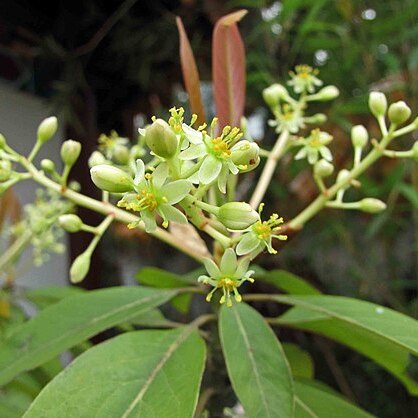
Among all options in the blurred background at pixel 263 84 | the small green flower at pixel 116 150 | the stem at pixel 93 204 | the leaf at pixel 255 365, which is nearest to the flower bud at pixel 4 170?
the stem at pixel 93 204

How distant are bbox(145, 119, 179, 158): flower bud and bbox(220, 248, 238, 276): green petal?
0.29ft

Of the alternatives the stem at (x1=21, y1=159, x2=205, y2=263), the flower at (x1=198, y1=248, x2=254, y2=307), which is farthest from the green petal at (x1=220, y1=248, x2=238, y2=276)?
the stem at (x1=21, y1=159, x2=205, y2=263)

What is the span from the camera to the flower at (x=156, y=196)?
0.41m

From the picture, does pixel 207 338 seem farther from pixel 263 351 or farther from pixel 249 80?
pixel 249 80

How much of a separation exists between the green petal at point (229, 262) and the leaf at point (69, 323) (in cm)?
18

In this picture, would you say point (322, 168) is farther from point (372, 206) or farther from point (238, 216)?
point (238, 216)

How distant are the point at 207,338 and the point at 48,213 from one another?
1.04ft

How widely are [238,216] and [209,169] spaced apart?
39 millimetres

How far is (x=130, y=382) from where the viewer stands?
0.47 m

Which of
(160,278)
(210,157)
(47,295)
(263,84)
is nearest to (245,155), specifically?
(210,157)

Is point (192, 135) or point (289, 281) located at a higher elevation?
point (192, 135)

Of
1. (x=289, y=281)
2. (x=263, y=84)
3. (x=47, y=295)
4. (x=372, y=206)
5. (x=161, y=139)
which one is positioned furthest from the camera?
(x=263, y=84)

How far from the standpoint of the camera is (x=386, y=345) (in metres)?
0.58

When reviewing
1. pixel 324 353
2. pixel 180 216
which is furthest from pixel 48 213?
pixel 324 353
